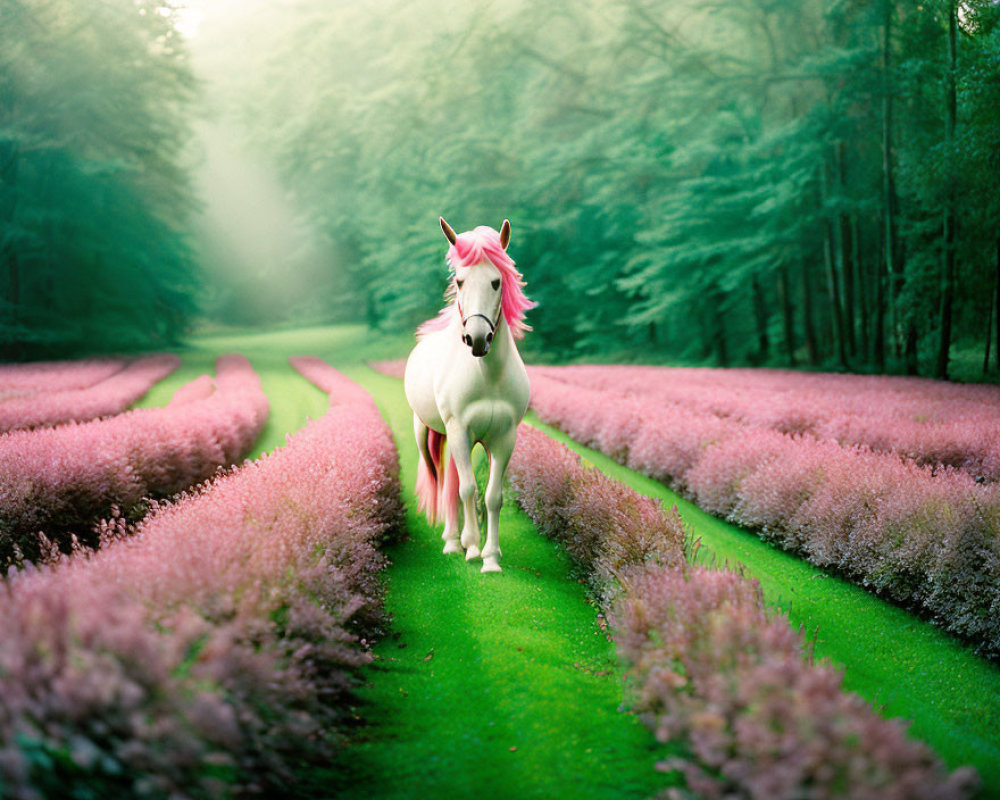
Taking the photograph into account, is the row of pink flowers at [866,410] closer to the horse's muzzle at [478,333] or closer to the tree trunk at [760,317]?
the horse's muzzle at [478,333]

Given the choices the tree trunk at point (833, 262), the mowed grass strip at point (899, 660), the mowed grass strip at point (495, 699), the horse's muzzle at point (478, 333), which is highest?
the tree trunk at point (833, 262)

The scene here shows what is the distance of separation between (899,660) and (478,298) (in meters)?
3.62

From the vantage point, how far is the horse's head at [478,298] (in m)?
4.44

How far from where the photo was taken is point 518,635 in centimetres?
421

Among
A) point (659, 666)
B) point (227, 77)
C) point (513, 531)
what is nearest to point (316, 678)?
point (659, 666)

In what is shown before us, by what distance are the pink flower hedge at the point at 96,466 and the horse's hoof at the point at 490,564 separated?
124 inches

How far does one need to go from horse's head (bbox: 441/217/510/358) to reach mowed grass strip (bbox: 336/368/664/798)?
6.12ft

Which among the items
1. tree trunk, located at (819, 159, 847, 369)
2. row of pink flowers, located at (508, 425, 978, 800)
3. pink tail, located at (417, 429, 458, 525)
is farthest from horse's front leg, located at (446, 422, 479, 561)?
tree trunk, located at (819, 159, 847, 369)

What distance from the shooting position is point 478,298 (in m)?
4.51

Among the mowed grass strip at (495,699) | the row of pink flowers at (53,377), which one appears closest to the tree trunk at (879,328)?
the mowed grass strip at (495,699)

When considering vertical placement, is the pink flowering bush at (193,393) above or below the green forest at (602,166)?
below

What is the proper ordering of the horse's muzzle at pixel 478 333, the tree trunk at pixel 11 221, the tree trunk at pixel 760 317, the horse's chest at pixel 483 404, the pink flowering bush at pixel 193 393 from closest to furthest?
the horse's muzzle at pixel 478 333 < the horse's chest at pixel 483 404 < the pink flowering bush at pixel 193 393 < the tree trunk at pixel 11 221 < the tree trunk at pixel 760 317

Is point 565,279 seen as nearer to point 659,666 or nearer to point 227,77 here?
point 659,666

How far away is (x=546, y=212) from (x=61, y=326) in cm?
2073
